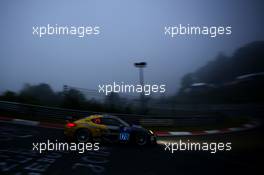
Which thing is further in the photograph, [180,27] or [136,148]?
[136,148]

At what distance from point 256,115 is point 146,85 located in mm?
1926

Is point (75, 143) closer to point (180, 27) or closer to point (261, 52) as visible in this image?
point (180, 27)

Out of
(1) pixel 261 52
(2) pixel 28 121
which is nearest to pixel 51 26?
(2) pixel 28 121

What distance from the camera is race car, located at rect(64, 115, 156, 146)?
5723 mm

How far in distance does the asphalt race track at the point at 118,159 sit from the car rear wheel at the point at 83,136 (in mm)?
295

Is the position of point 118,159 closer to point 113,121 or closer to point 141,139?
point 141,139

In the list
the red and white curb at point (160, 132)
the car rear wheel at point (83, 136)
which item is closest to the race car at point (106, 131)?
the car rear wheel at point (83, 136)

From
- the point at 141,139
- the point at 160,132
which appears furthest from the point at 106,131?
the point at 160,132

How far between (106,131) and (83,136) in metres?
0.40

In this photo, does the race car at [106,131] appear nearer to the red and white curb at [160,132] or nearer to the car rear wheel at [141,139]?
the car rear wheel at [141,139]

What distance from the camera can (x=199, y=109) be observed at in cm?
582

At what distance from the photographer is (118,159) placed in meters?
5.76

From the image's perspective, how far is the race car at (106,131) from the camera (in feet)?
18.8

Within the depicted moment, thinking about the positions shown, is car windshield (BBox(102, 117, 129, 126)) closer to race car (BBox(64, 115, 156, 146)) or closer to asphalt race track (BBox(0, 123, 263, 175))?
race car (BBox(64, 115, 156, 146))
